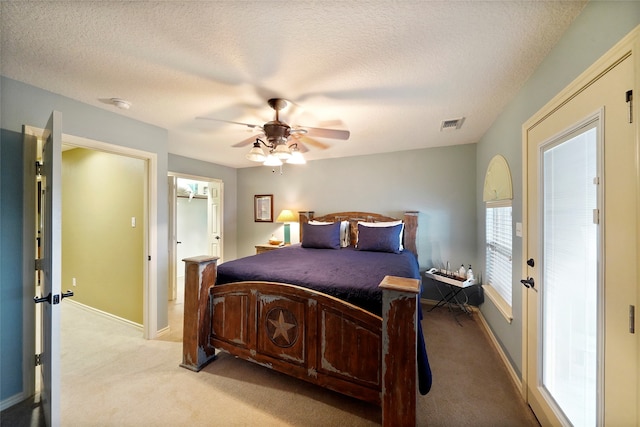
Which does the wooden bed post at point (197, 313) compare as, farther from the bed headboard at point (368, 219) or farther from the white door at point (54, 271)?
the bed headboard at point (368, 219)

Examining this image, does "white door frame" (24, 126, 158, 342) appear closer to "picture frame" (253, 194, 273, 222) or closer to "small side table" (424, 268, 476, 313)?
Answer: "picture frame" (253, 194, 273, 222)

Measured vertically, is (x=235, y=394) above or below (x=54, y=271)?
below

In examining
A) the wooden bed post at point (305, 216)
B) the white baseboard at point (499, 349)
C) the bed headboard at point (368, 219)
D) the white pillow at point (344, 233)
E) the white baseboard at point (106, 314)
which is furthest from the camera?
the wooden bed post at point (305, 216)

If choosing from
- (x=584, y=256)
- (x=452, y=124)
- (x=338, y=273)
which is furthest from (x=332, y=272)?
(x=452, y=124)

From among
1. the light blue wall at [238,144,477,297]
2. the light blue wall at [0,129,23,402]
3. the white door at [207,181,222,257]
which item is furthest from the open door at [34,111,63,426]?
the white door at [207,181,222,257]

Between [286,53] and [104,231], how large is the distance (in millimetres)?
3446

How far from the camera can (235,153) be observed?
13.1ft

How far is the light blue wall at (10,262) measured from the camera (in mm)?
1726

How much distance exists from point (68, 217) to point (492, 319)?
599 centimetres

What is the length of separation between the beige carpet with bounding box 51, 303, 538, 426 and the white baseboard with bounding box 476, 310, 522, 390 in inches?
2.0

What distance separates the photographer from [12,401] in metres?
1.75

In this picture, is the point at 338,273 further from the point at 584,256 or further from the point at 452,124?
the point at 452,124

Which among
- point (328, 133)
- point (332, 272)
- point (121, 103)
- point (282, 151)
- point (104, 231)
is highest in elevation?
point (121, 103)

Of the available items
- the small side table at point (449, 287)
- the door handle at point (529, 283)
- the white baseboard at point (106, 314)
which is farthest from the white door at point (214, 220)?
the door handle at point (529, 283)
